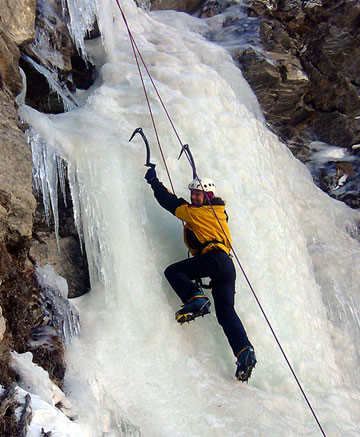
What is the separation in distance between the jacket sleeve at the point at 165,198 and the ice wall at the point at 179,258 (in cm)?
23

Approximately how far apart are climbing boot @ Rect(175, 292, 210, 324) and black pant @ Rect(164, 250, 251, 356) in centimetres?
7

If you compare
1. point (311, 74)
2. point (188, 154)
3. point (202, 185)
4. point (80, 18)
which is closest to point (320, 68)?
point (311, 74)

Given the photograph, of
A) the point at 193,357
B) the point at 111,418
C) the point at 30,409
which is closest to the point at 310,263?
the point at 193,357

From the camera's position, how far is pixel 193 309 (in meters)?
4.07

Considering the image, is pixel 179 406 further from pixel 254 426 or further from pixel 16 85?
pixel 16 85

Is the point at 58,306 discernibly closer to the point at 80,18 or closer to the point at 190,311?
the point at 190,311

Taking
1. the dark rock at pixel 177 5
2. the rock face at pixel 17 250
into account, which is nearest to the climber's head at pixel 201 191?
the rock face at pixel 17 250

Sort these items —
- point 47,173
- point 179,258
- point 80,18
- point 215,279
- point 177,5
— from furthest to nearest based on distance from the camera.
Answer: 1. point 177,5
2. point 80,18
3. point 179,258
4. point 215,279
5. point 47,173

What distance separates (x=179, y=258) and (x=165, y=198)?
0.62m

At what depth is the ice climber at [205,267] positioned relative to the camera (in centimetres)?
407

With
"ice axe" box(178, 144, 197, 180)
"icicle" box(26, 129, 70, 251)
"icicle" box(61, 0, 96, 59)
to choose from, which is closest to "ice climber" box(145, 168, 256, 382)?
"ice axe" box(178, 144, 197, 180)

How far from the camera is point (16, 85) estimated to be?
424cm

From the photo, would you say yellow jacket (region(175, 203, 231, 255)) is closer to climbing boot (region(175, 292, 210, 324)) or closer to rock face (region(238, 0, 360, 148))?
climbing boot (region(175, 292, 210, 324))

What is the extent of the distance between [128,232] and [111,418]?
68.3 inches
